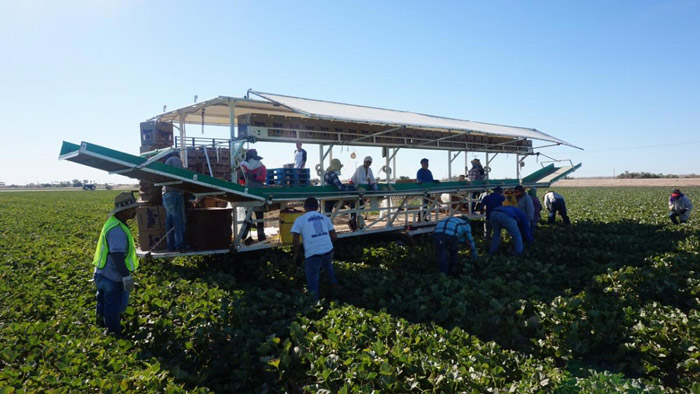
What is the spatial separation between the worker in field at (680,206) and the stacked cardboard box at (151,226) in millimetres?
15711

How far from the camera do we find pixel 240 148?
9016 mm

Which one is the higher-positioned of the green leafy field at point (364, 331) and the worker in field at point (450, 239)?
the worker in field at point (450, 239)

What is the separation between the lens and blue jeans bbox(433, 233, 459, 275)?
8.48 meters

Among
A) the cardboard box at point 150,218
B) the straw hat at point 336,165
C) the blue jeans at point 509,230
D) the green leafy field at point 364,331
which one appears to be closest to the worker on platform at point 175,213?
the cardboard box at point 150,218

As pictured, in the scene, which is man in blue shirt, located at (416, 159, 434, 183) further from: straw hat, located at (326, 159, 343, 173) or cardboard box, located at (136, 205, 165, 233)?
cardboard box, located at (136, 205, 165, 233)

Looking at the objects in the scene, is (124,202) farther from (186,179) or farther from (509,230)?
(509,230)

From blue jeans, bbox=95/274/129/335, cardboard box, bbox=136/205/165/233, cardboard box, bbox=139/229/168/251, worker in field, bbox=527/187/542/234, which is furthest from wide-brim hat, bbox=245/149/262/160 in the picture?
worker in field, bbox=527/187/542/234

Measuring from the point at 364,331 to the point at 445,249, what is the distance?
3928 millimetres

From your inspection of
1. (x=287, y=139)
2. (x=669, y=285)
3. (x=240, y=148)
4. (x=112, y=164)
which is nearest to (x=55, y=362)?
(x=112, y=164)

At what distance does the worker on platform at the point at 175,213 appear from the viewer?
27.7 feet

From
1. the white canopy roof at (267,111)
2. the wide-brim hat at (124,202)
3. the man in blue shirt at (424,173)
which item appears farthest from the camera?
the man in blue shirt at (424,173)

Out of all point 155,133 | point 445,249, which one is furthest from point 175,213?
point 445,249

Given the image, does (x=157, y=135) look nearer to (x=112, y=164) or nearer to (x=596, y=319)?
(x=112, y=164)

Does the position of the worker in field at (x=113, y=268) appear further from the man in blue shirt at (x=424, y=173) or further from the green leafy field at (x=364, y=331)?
the man in blue shirt at (x=424, y=173)
